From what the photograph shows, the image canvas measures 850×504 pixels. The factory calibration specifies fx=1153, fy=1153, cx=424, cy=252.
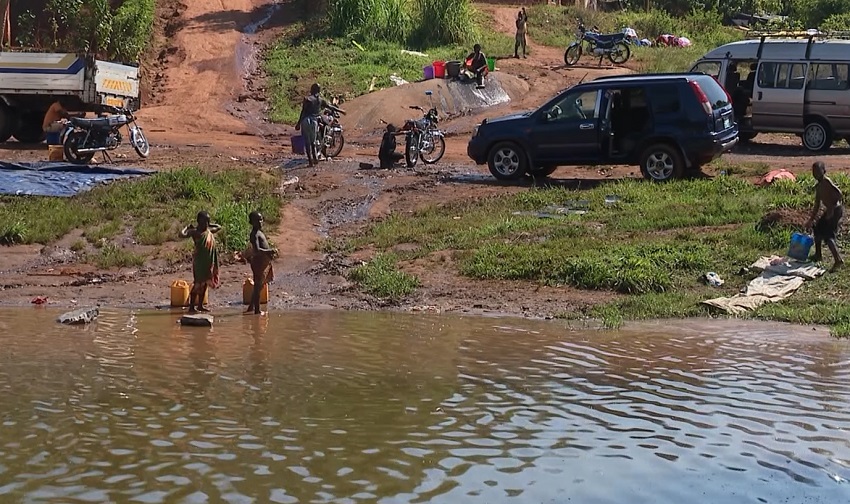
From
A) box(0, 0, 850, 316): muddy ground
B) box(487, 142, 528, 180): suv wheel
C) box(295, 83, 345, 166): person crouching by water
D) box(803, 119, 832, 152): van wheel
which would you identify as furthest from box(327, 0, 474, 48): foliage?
box(487, 142, 528, 180): suv wheel

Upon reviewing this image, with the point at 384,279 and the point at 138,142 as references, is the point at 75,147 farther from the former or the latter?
the point at 384,279

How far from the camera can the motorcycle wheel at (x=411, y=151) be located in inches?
803

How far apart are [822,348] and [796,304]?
196 centimetres

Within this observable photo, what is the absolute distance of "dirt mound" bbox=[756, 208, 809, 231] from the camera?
14.1m

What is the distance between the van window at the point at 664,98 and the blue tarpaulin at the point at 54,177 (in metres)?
7.96

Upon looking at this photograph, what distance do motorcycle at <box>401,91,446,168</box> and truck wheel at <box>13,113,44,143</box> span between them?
8.38m

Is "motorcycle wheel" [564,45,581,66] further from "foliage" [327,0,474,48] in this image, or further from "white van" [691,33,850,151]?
"white van" [691,33,850,151]

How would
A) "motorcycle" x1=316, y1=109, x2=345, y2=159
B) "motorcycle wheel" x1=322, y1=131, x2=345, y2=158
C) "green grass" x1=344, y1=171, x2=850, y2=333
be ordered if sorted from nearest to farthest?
"green grass" x1=344, y1=171, x2=850, y2=333 → "motorcycle" x1=316, y1=109, x2=345, y2=159 → "motorcycle wheel" x1=322, y1=131, x2=345, y2=158

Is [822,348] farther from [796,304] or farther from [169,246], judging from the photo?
[169,246]

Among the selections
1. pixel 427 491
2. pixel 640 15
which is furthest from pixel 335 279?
pixel 640 15

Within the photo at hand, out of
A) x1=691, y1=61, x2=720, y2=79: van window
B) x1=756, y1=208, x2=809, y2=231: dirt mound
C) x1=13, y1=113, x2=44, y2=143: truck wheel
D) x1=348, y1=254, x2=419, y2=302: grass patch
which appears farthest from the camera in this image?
x1=13, y1=113, x2=44, y2=143: truck wheel

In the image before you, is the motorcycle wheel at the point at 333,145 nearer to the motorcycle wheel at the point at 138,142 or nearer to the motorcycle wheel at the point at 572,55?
the motorcycle wheel at the point at 138,142

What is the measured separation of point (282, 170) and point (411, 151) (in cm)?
244

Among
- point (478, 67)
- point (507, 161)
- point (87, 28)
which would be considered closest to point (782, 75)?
point (507, 161)
